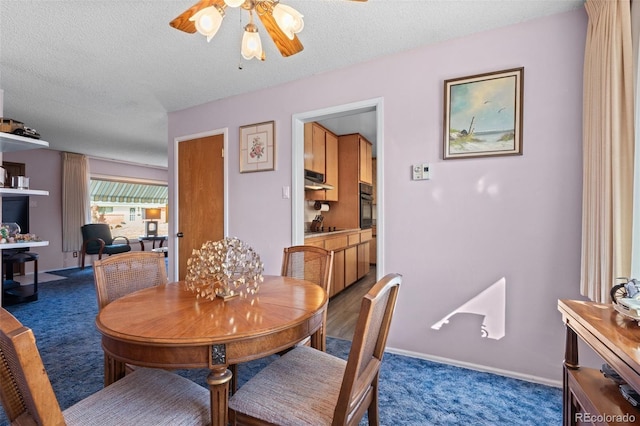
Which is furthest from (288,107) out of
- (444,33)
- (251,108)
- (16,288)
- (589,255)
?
(16,288)

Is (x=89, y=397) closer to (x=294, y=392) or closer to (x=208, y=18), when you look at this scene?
(x=294, y=392)

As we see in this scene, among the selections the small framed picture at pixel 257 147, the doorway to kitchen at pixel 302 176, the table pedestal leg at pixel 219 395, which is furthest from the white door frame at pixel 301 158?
the table pedestal leg at pixel 219 395

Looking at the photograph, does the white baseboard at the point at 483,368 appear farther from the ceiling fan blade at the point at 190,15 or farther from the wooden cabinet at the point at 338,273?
the ceiling fan blade at the point at 190,15

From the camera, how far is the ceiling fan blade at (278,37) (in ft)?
4.43

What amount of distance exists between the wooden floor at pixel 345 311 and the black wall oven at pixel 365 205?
981 millimetres

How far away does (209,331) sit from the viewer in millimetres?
976

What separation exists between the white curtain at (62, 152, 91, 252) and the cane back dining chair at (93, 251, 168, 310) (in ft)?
18.4

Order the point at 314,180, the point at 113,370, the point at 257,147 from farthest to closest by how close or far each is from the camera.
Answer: the point at 314,180, the point at 257,147, the point at 113,370

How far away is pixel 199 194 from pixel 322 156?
1689mm

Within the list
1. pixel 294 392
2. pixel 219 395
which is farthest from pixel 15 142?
pixel 294 392

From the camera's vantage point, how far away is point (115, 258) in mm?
1632

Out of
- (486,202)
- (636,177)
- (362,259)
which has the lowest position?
(362,259)

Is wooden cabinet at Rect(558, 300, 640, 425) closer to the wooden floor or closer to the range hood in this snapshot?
the wooden floor

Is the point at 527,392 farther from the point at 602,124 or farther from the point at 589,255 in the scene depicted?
the point at 602,124
